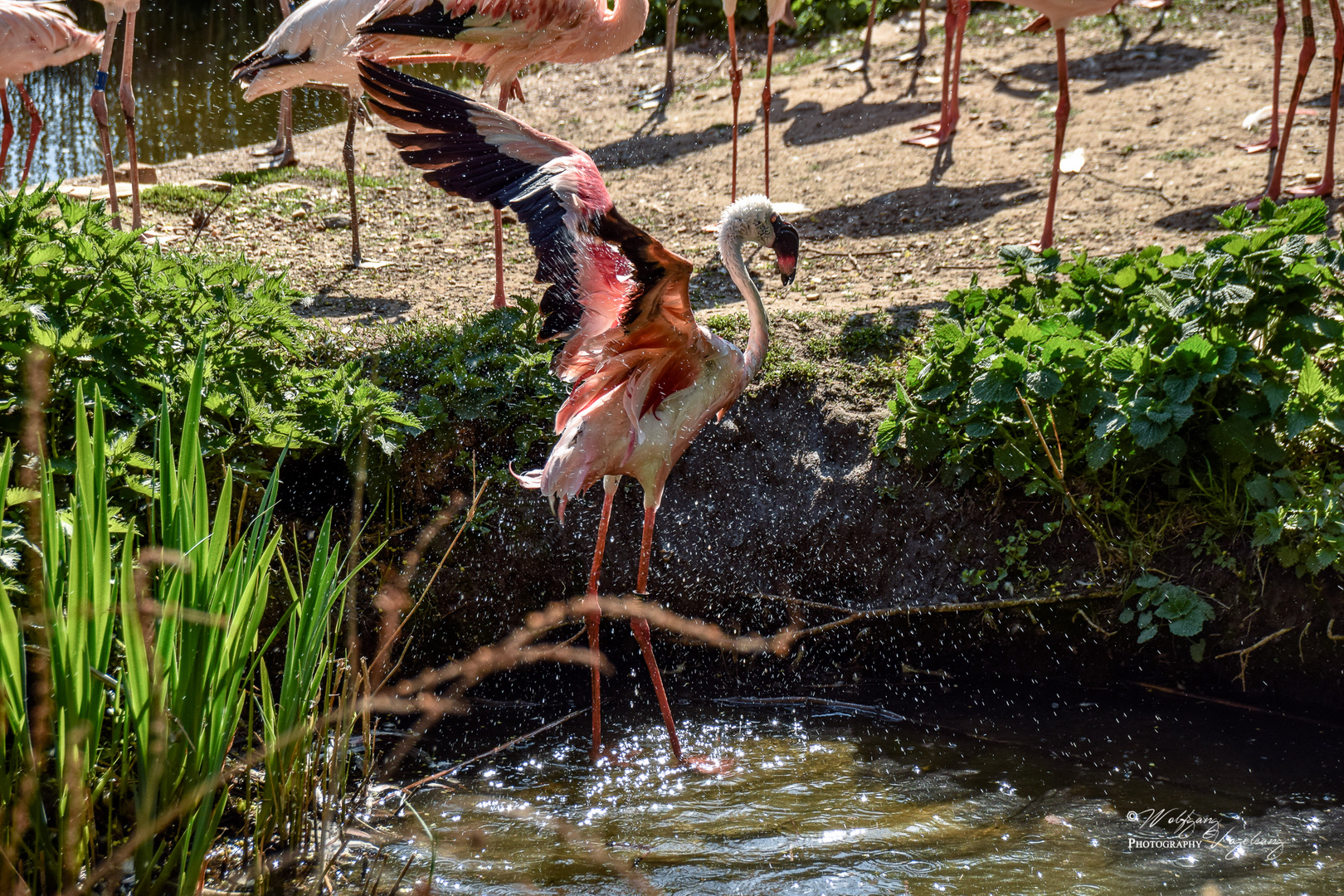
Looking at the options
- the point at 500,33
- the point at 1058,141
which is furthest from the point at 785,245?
the point at 1058,141

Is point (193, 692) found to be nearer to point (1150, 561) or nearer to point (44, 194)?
point (44, 194)

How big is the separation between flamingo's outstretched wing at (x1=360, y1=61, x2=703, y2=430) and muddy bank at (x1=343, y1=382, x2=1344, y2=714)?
616 mm

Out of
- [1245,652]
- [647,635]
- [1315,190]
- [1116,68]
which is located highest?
[1116,68]

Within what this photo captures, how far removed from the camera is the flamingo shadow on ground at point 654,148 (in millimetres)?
7719

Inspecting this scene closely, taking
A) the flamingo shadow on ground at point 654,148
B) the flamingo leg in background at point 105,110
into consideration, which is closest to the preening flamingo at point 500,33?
the flamingo leg in background at point 105,110

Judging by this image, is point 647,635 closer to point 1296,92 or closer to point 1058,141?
point 1058,141

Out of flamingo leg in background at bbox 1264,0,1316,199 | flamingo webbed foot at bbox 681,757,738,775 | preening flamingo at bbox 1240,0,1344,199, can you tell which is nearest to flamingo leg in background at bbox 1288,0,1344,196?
preening flamingo at bbox 1240,0,1344,199

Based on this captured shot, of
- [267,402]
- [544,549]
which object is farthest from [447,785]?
[267,402]

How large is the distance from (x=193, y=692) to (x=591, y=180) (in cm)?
153

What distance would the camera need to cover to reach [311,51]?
505 centimetres

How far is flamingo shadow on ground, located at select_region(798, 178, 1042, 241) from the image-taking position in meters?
5.89

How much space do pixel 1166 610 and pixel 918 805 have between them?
3.08 ft

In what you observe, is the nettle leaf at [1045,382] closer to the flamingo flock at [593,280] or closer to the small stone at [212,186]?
the flamingo flock at [593,280]

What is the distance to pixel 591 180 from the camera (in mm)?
2887
